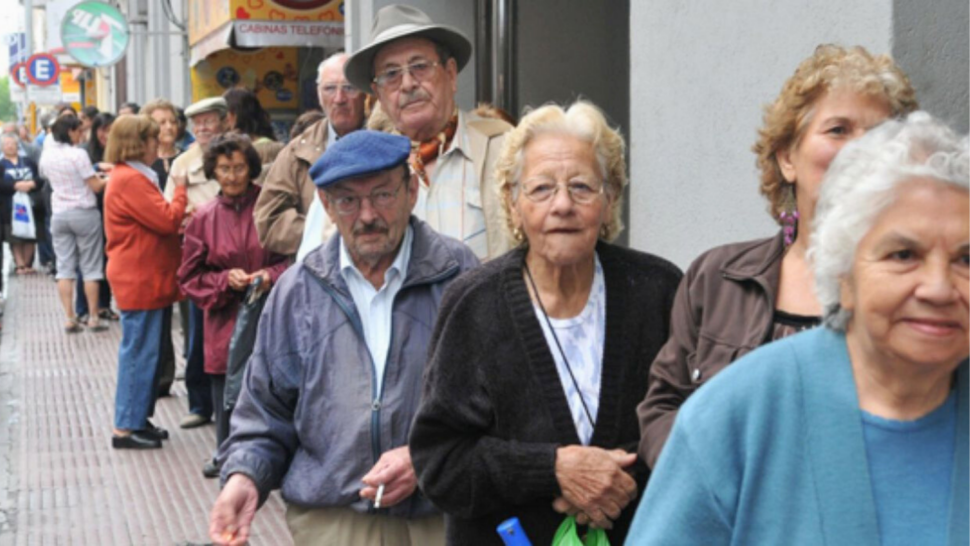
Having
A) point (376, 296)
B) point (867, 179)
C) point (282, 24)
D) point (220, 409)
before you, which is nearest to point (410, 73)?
point (376, 296)

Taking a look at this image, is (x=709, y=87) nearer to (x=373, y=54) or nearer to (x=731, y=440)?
(x=373, y=54)

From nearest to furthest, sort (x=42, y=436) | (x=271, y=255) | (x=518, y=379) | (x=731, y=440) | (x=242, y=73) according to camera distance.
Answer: (x=731, y=440), (x=518, y=379), (x=271, y=255), (x=42, y=436), (x=242, y=73)

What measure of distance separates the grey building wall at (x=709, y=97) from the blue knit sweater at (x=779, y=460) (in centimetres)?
203

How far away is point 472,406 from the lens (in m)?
3.61

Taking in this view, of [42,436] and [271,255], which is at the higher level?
[271,255]

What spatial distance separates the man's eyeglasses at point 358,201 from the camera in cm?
419

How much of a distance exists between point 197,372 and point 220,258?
222 cm

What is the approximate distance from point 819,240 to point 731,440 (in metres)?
0.35

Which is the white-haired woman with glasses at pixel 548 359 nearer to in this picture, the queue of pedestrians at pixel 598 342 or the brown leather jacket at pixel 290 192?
the queue of pedestrians at pixel 598 342

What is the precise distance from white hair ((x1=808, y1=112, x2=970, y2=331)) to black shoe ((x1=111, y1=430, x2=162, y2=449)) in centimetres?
801

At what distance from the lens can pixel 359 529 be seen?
4.18m

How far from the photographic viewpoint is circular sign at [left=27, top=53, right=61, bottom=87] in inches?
1324

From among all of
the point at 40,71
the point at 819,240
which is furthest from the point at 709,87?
the point at 40,71

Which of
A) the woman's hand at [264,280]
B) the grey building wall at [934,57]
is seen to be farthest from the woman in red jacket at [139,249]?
the grey building wall at [934,57]
